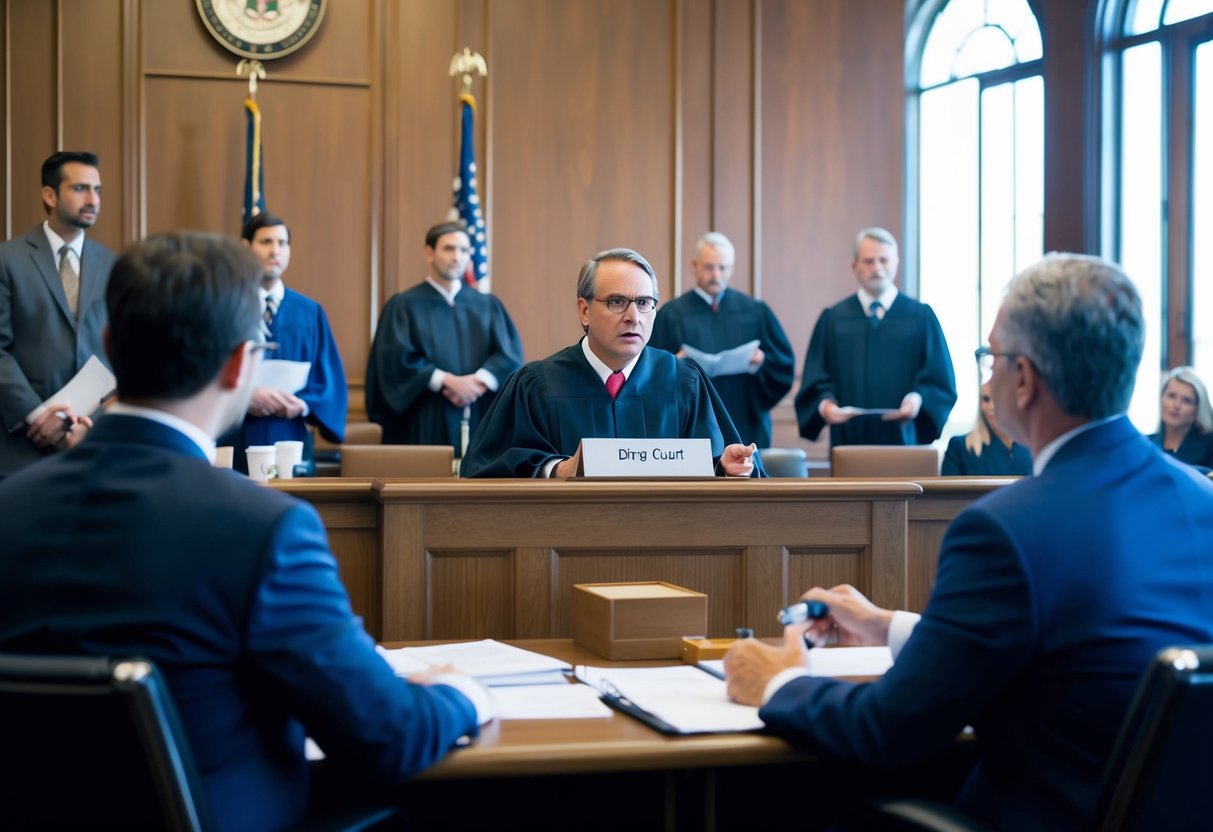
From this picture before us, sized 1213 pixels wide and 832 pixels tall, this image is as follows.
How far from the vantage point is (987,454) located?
6.02 m

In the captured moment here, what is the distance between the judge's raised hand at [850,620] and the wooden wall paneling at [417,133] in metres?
6.15

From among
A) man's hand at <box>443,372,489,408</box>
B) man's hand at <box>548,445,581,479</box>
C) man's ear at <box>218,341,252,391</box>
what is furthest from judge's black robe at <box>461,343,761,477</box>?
man's ear at <box>218,341,252,391</box>

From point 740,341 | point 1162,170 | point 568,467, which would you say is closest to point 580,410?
point 568,467

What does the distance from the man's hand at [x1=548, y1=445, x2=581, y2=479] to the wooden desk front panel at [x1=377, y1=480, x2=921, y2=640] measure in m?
0.36

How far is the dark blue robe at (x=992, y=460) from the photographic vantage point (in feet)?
19.4

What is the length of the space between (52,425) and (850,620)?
4.01 m

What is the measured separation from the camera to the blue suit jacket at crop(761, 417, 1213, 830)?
→ 5.20 ft

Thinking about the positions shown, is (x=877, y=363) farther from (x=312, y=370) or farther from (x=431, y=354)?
(x=312, y=370)

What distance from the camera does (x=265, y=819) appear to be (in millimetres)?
1545

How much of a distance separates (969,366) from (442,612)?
6.17 metres

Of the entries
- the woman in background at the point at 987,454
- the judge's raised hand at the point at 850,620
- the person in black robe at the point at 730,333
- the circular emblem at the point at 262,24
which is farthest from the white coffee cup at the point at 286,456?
the circular emblem at the point at 262,24

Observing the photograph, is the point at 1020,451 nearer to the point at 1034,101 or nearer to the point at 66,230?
the point at 1034,101

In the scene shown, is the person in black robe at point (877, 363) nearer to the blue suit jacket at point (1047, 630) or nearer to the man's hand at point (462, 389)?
the man's hand at point (462, 389)

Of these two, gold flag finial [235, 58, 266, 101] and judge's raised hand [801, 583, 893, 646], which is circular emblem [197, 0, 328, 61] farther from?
judge's raised hand [801, 583, 893, 646]
